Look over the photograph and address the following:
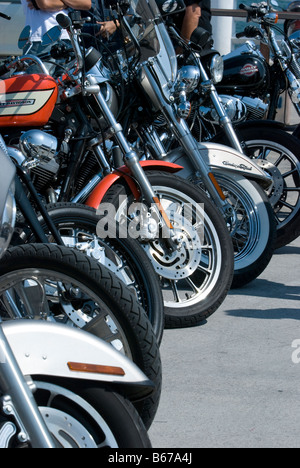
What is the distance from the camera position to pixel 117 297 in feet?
8.80

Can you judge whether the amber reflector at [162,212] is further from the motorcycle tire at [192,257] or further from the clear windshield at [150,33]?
the clear windshield at [150,33]

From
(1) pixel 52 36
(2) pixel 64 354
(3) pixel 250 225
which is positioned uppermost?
(1) pixel 52 36

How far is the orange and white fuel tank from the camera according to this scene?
13.1 feet

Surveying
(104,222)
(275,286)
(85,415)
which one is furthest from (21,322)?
(275,286)

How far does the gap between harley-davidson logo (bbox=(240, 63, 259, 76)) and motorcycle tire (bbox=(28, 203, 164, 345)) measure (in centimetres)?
305

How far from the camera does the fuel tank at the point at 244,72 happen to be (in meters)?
6.40

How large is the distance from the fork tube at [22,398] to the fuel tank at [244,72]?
472 cm

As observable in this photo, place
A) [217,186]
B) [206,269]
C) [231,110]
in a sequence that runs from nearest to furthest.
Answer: [206,269], [217,186], [231,110]

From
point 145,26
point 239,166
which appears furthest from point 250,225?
point 145,26

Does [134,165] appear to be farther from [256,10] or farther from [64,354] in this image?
[256,10]

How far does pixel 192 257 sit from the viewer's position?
14.1 feet

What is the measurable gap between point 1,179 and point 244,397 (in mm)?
1766

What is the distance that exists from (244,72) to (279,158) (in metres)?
0.99

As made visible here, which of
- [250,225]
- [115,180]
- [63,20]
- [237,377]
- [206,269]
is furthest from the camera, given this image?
[250,225]
